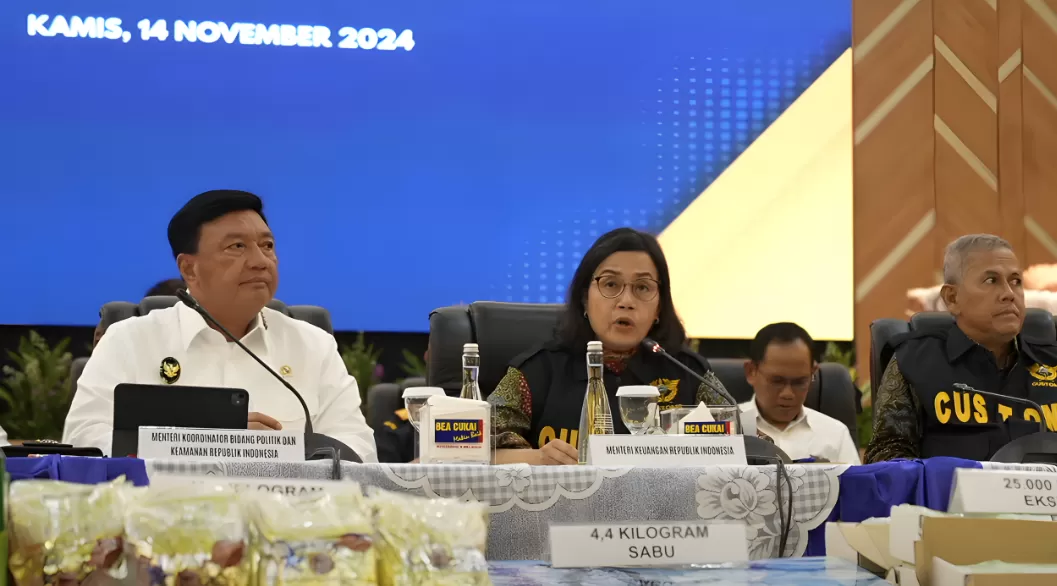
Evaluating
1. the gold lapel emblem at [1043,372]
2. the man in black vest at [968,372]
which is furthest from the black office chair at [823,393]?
the gold lapel emblem at [1043,372]

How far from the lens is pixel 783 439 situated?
338cm

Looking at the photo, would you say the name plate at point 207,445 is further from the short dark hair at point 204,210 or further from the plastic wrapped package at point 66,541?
the short dark hair at point 204,210

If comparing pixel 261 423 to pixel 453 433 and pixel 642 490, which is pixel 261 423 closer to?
pixel 453 433

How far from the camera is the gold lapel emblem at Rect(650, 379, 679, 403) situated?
8.39 feet

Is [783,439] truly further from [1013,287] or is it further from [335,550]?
[335,550]

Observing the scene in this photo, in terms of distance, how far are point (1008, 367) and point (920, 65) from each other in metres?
3.16

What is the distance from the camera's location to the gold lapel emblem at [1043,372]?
2814mm

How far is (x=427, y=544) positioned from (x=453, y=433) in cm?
83

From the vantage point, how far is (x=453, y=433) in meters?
1.67

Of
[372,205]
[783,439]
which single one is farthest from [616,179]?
[783,439]

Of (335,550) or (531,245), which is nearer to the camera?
(335,550)

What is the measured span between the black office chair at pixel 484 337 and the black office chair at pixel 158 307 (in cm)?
30

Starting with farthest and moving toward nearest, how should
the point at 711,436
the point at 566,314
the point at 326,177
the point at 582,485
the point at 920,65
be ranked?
the point at 920,65
the point at 326,177
the point at 566,314
the point at 711,436
the point at 582,485

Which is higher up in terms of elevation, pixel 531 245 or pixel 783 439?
pixel 531 245
